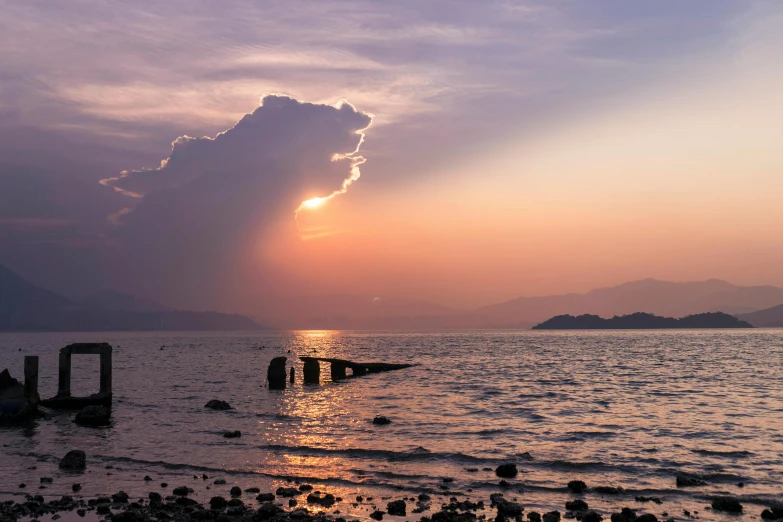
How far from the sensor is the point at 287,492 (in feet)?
61.3

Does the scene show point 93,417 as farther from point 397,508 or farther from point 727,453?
point 727,453

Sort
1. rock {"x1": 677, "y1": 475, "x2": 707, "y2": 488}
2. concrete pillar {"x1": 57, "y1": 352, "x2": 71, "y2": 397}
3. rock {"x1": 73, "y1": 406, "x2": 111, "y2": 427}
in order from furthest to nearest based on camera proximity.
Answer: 1. concrete pillar {"x1": 57, "y1": 352, "x2": 71, "y2": 397}
2. rock {"x1": 73, "y1": 406, "x2": 111, "y2": 427}
3. rock {"x1": 677, "y1": 475, "x2": 707, "y2": 488}

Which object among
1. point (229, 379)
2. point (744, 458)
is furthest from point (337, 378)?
point (744, 458)

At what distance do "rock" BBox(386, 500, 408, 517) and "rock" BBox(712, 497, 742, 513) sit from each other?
8375 mm

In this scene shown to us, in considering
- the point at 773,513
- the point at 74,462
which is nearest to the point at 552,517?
the point at 773,513

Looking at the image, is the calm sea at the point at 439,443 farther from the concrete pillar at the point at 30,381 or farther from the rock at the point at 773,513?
the concrete pillar at the point at 30,381

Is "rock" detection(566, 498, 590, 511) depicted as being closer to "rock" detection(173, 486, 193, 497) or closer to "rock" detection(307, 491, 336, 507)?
"rock" detection(307, 491, 336, 507)

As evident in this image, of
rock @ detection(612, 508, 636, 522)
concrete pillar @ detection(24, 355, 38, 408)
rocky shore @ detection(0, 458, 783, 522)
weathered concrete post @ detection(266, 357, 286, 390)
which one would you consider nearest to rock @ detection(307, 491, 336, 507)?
rocky shore @ detection(0, 458, 783, 522)

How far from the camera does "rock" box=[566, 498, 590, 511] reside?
1717 centimetres

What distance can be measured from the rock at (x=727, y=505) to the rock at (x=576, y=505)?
139 inches

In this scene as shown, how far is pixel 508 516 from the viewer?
647 inches

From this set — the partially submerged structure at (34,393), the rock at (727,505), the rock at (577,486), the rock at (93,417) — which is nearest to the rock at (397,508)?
the rock at (577,486)

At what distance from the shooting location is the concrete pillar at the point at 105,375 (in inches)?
1519

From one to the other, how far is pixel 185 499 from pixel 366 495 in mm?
4981
